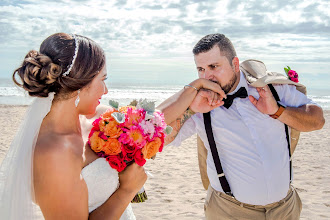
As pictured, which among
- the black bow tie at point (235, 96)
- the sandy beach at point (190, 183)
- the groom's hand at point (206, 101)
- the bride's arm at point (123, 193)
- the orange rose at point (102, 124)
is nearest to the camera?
the bride's arm at point (123, 193)

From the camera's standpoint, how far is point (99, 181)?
254 centimetres

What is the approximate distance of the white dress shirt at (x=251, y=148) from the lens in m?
3.25

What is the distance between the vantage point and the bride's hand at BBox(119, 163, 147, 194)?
8.40 feet

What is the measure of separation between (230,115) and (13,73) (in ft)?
6.96

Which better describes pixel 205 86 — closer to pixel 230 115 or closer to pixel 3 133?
pixel 230 115

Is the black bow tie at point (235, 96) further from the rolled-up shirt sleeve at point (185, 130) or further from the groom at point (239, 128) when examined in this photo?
the rolled-up shirt sleeve at point (185, 130)

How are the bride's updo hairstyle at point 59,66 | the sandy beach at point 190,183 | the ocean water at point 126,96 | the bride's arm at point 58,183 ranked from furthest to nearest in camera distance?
the ocean water at point 126,96, the sandy beach at point 190,183, the bride's updo hairstyle at point 59,66, the bride's arm at point 58,183

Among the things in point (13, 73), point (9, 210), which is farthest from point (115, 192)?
point (13, 73)

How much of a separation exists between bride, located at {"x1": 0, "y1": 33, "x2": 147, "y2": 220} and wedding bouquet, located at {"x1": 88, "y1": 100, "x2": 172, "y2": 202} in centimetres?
9

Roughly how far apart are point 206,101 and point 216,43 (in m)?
0.61

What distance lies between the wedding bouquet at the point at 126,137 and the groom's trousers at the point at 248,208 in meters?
1.11

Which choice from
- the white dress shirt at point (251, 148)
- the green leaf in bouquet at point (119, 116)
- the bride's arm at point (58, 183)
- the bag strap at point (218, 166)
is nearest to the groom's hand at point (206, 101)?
the white dress shirt at point (251, 148)

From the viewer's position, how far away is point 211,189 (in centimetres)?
357

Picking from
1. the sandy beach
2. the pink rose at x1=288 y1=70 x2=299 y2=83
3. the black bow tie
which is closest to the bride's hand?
the black bow tie
